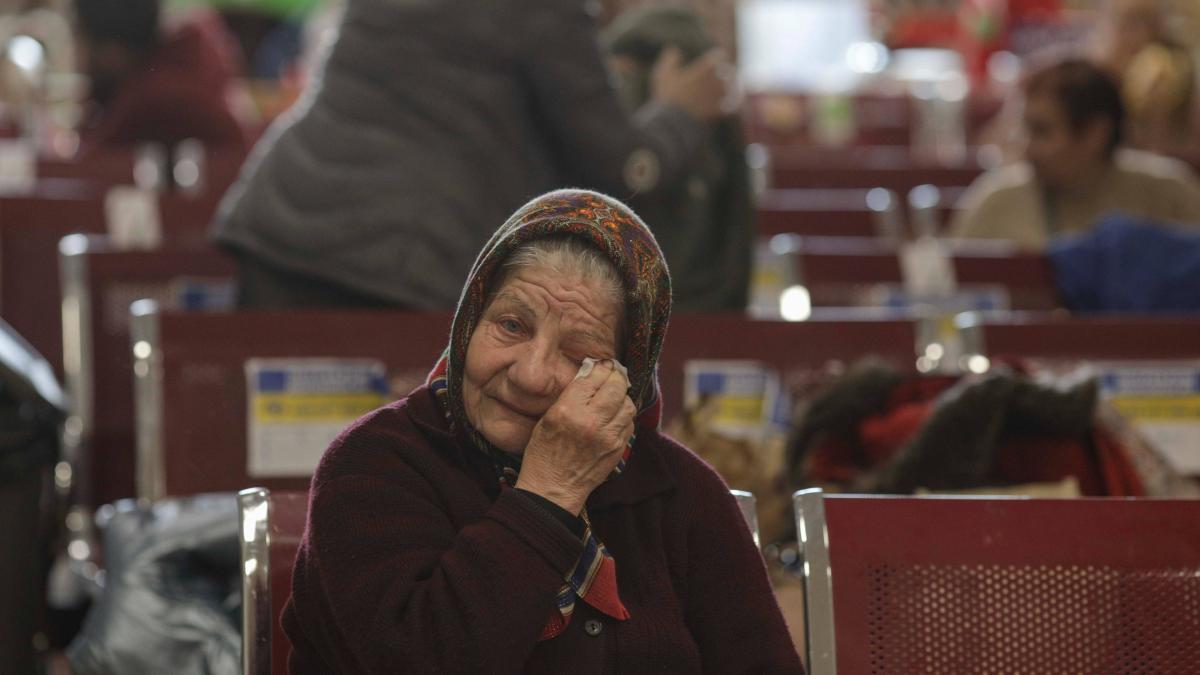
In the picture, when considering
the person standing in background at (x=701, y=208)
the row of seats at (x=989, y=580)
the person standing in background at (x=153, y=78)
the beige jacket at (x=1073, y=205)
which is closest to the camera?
the row of seats at (x=989, y=580)

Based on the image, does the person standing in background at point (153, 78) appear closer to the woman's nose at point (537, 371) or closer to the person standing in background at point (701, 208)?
the person standing in background at point (701, 208)

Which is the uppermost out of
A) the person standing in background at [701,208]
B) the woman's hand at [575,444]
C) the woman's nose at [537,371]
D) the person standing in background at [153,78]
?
the person standing in background at [153,78]

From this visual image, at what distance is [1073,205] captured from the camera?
5145 mm

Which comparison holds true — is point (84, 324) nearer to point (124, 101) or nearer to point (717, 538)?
point (717, 538)

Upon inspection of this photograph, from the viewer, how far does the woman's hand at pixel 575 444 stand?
A: 170cm

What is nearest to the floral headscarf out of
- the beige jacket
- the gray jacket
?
the gray jacket

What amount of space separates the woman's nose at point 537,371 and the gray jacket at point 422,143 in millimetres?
1402

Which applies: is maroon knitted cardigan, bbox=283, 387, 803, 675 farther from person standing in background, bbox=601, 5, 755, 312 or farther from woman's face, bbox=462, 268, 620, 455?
person standing in background, bbox=601, 5, 755, 312

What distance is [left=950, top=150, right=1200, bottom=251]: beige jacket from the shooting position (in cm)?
504

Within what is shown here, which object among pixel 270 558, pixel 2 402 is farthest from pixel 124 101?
pixel 270 558

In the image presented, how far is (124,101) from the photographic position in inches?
240

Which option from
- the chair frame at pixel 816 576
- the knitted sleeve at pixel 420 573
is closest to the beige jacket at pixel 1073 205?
the chair frame at pixel 816 576

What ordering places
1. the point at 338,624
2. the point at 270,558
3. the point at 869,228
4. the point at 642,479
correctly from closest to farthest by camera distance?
the point at 338,624 → the point at 642,479 → the point at 270,558 → the point at 869,228

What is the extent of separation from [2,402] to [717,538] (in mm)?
1428
